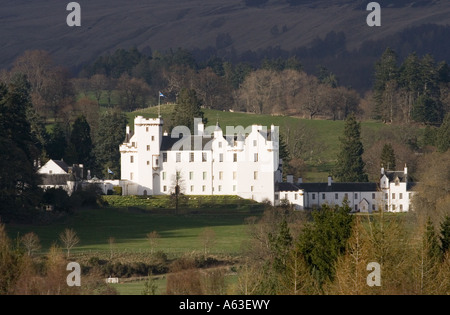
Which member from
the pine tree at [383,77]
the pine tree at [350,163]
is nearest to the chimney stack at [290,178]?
the pine tree at [350,163]

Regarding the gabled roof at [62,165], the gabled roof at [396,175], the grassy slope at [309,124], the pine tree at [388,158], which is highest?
the grassy slope at [309,124]

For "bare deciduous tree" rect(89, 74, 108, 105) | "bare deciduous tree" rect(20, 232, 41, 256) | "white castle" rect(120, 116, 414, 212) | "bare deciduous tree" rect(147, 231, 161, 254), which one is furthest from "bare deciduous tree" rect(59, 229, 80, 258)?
"bare deciduous tree" rect(89, 74, 108, 105)

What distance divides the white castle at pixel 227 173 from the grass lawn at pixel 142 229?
254 inches

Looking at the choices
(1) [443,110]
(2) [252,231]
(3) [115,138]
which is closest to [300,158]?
(3) [115,138]

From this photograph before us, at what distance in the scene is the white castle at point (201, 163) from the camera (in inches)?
3873

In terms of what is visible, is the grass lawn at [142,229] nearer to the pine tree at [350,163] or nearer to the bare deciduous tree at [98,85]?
the pine tree at [350,163]

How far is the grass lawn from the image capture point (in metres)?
71.0

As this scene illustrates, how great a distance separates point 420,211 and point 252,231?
43.9 ft

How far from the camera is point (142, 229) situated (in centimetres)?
8038

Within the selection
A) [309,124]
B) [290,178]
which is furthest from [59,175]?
[309,124]

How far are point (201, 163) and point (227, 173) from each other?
2.28 meters

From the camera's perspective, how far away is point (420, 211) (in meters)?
79.6

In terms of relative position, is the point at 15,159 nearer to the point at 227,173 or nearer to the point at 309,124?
the point at 227,173

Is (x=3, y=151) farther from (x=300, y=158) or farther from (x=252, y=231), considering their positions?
(x=300, y=158)
